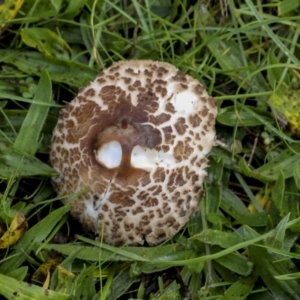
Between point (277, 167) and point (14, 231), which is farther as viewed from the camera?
point (277, 167)

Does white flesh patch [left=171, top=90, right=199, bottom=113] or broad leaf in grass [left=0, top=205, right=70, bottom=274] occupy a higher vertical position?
white flesh patch [left=171, top=90, right=199, bottom=113]

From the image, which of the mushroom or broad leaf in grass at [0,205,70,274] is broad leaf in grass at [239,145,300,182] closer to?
the mushroom

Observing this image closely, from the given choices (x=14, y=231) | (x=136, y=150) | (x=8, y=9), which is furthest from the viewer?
(x=8, y=9)

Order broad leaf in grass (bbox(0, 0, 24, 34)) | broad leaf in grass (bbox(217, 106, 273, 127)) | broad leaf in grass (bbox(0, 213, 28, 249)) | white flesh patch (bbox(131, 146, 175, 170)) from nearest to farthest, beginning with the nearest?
1. white flesh patch (bbox(131, 146, 175, 170))
2. broad leaf in grass (bbox(0, 213, 28, 249))
3. broad leaf in grass (bbox(0, 0, 24, 34))
4. broad leaf in grass (bbox(217, 106, 273, 127))

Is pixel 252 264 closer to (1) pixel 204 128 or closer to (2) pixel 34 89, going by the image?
(1) pixel 204 128

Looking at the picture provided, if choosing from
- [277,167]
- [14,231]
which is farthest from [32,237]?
[277,167]

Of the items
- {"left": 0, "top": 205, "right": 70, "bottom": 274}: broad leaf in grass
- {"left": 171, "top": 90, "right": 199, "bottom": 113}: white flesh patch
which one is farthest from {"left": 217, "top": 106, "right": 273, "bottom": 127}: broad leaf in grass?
{"left": 0, "top": 205, "right": 70, "bottom": 274}: broad leaf in grass

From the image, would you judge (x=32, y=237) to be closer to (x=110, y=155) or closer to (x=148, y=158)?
(x=110, y=155)

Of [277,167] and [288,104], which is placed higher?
[288,104]
